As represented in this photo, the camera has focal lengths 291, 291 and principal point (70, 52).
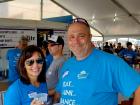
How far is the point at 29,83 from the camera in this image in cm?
215

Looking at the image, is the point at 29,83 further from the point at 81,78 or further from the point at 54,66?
the point at 54,66

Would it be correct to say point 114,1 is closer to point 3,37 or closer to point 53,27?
point 53,27

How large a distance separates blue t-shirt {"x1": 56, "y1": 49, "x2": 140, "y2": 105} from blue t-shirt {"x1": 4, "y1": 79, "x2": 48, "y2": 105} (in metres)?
0.20

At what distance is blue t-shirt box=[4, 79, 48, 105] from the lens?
1.97 metres

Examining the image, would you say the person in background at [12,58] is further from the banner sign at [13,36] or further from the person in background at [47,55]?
the person in background at [47,55]

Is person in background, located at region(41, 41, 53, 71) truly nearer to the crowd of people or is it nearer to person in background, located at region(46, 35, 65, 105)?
person in background, located at region(46, 35, 65, 105)

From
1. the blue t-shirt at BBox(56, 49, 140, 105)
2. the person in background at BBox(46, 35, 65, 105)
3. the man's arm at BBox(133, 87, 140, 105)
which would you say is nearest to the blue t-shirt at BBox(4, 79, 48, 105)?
the blue t-shirt at BBox(56, 49, 140, 105)

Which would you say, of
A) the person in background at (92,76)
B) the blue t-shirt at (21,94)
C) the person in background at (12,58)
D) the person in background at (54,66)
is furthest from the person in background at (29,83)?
the person in background at (12,58)

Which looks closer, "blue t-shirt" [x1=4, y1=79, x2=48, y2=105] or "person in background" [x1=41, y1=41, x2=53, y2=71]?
"blue t-shirt" [x1=4, y1=79, x2=48, y2=105]

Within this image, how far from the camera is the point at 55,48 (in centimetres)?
395

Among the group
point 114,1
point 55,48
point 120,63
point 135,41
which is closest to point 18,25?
point 55,48

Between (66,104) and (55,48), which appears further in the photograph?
(55,48)

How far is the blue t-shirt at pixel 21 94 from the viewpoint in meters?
1.97

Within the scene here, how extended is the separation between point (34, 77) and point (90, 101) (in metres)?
0.51
